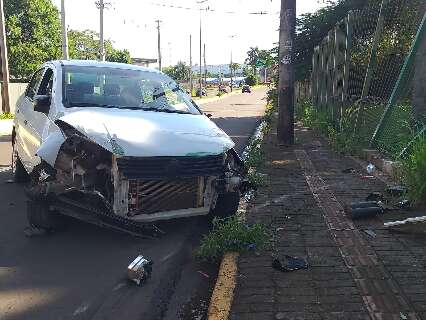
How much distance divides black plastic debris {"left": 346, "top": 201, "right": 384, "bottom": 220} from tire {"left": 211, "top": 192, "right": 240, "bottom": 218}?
1.24 metres

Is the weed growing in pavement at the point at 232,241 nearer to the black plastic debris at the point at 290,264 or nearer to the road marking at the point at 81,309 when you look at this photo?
the black plastic debris at the point at 290,264

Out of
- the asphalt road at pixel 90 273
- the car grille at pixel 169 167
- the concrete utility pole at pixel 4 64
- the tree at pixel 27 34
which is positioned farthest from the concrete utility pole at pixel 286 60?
the tree at pixel 27 34

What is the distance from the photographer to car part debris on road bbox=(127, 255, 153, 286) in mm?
3898

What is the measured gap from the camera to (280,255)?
4191 millimetres

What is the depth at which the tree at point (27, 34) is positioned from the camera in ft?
116

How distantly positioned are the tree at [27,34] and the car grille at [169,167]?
113ft

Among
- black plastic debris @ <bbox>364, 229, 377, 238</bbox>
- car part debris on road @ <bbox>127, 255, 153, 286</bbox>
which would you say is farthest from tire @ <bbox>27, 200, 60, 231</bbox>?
black plastic debris @ <bbox>364, 229, 377, 238</bbox>

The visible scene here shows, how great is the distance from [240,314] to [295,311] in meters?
0.36

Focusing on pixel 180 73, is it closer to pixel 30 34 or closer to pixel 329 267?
pixel 30 34

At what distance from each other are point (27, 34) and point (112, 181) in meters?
36.1

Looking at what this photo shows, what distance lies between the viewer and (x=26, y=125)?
20.3 feet

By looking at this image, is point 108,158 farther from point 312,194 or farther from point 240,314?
point 312,194

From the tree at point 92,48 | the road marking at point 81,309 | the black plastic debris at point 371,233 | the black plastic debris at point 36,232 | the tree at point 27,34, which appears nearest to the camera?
the road marking at point 81,309

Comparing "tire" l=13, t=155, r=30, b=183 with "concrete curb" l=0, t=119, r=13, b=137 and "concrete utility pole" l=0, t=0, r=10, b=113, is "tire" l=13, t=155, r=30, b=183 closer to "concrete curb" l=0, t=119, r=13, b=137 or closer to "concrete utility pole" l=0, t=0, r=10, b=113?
"concrete curb" l=0, t=119, r=13, b=137
